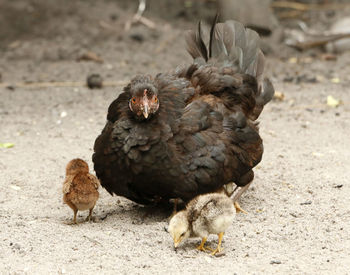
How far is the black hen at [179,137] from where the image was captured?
4.80 meters

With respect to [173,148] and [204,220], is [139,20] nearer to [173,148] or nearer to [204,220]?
[173,148]

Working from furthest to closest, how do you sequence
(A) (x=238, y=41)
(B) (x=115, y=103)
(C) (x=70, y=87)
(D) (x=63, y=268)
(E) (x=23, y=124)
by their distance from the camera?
(C) (x=70, y=87)
(E) (x=23, y=124)
(A) (x=238, y=41)
(B) (x=115, y=103)
(D) (x=63, y=268)

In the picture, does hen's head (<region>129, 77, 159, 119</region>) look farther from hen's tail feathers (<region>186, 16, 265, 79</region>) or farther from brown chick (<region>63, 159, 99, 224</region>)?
hen's tail feathers (<region>186, 16, 265, 79</region>)

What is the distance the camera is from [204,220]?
438cm

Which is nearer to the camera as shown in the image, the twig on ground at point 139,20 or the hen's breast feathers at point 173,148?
the hen's breast feathers at point 173,148

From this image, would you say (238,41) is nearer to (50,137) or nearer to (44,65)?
(50,137)

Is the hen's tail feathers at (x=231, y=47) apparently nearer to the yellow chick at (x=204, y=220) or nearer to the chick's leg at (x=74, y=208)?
the yellow chick at (x=204, y=220)

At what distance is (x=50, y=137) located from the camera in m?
7.05

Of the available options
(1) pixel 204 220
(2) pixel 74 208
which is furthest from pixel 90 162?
(1) pixel 204 220

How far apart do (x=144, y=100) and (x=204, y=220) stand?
1083 millimetres

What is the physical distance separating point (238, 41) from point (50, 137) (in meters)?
2.54

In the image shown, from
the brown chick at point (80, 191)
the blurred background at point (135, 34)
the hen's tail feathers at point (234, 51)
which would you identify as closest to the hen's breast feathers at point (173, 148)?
the brown chick at point (80, 191)

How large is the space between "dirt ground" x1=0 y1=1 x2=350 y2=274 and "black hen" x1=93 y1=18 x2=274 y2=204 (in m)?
0.37

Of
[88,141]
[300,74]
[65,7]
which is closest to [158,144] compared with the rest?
[88,141]
